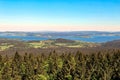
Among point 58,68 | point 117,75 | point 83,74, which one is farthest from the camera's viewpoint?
point 58,68

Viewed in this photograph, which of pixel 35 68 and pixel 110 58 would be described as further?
pixel 110 58

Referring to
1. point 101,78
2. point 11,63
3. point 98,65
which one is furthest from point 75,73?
point 11,63

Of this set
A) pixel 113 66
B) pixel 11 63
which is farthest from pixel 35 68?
pixel 113 66

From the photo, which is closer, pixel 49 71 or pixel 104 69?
pixel 104 69

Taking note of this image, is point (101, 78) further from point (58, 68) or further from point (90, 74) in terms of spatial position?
point (58, 68)

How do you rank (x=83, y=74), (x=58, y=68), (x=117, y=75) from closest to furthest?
(x=83, y=74)
(x=117, y=75)
(x=58, y=68)

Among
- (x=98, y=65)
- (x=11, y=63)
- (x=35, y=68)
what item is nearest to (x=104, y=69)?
(x=98, y=65)

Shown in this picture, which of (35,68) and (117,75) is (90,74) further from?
(35,68)
